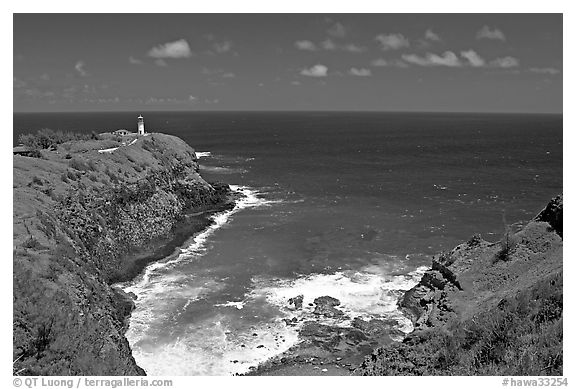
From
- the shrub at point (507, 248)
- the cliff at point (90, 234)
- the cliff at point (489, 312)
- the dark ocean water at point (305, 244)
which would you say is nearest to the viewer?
the cliff at point (489, 312)

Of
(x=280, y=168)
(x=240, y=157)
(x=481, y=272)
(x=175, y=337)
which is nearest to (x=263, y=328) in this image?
(x=175, y=337)

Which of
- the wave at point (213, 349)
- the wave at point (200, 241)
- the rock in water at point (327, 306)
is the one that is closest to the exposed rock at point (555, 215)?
the rock in water at point (327, 306)

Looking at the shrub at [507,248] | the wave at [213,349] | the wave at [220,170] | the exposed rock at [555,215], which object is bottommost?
the wave at [213,349]

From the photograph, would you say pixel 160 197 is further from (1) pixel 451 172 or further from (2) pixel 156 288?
(1) pixel 451 172

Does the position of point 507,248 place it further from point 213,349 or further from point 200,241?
point 200,241

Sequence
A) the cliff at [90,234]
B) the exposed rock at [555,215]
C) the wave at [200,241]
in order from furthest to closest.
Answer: the wave at [200,241] → the exposed rock at [555,215] → the cliff at [90,234]

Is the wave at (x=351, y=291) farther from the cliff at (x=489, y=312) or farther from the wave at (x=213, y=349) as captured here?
the wave at (x=213, y=349)

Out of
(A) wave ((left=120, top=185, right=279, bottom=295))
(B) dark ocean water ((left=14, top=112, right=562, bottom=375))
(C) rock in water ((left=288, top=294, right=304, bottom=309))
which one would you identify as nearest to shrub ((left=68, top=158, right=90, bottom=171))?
(A) wave ((left=120, top=185, right=279, bottom=295))
